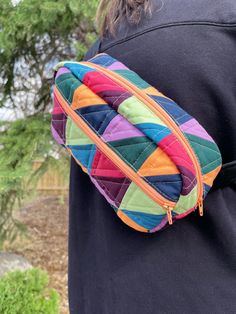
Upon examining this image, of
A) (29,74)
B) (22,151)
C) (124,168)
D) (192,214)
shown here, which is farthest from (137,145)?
(29,74)

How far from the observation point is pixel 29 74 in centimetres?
400

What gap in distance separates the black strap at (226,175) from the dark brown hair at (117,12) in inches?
15.3

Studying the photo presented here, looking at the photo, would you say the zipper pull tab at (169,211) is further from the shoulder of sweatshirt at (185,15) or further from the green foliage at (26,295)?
the green foliage at (26,295)

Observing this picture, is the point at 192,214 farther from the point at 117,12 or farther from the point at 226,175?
the point at 117,12

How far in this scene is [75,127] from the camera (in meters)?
0.89

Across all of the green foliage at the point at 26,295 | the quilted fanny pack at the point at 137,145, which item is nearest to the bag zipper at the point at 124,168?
the quilted fanny pack at the point at 137,145

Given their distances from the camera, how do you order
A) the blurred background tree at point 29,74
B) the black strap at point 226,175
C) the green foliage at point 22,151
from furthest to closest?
1. the blurred background tree at point 29,74
2. the green foliage at point 22,151
3. the black strap at point 226,175

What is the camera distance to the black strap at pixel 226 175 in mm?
894

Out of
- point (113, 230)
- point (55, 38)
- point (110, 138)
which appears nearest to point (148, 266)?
point (113, 230)

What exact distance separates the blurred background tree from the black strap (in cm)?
177

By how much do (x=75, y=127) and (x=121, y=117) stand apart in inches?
4.6

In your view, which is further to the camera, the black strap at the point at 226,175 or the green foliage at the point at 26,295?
the green foliage at the point at 26,295

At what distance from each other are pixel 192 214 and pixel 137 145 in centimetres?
21

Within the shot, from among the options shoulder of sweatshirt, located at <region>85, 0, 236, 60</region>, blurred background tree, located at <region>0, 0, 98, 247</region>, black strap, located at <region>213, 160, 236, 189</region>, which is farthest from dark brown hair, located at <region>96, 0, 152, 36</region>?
blurred background tree, located at <region>0, 0, 98, 247</region>
